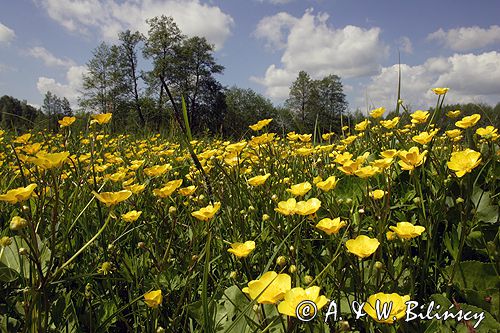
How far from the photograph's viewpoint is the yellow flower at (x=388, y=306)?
32.2 inches

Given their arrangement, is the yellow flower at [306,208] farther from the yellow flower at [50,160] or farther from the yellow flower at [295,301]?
the yellow flower at [50,160]

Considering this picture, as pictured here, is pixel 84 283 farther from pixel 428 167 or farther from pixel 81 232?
pixel 428 167

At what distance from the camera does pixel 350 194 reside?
202 cm

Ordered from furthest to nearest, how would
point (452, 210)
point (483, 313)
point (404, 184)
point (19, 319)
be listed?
point (404, 184) → point (452, 210) → point (19, 319) → point (483, 313)

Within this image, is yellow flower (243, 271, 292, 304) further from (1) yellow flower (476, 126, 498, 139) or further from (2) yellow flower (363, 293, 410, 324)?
(1) yellow flower (476, 126, 498, 139)

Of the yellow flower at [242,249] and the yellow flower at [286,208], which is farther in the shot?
the yellow flower at [286,208]

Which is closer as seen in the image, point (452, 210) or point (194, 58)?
point (452, 210)

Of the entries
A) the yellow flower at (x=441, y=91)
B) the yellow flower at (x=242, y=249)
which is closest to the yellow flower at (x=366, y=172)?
the yellow flower at (x=242, y=249)

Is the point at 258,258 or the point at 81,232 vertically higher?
the point at 81,232

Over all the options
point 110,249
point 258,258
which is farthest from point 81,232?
Result: point 258,258

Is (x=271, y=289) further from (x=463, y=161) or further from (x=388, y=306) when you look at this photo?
(x=463, y=161)

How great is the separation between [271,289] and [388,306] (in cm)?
28

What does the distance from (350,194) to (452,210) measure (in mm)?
584
